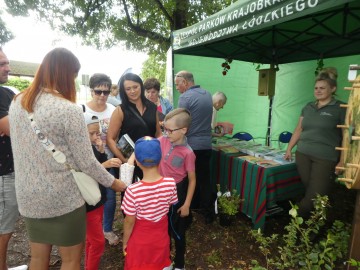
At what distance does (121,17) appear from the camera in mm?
9711

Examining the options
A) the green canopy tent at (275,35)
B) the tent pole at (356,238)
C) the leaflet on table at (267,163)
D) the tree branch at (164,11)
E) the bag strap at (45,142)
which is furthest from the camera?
the tree branch at (164,11)

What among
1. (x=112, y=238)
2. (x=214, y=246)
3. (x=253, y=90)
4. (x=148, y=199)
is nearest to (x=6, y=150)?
(x=148, y=199)

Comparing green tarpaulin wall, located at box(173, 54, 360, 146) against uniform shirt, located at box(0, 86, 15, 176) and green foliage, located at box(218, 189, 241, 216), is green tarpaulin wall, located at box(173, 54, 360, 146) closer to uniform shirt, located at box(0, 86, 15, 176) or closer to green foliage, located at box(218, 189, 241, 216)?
green foliage, located at box(218, 189, 241, 216)

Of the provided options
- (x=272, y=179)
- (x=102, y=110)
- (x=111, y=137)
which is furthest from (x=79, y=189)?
(x=272, y=179)

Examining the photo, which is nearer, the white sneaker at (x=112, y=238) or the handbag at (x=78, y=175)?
the handbag at (x=78, y=175)

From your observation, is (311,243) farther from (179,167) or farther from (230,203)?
(179,167)

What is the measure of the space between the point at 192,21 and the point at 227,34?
6.64m

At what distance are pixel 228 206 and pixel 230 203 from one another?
0.15 ft

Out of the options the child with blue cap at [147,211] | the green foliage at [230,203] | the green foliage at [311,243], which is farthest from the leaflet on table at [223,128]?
the child with blue cap at [147,211]

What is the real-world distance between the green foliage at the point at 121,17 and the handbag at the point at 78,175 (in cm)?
859

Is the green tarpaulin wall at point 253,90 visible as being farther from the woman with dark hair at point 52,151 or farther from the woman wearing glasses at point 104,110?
the woman with dark hair at point 52,151

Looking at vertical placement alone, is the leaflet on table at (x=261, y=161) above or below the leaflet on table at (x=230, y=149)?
below

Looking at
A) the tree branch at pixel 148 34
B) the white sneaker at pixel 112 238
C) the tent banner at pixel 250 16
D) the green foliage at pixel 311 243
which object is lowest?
the white sneaker at pixel 112 238

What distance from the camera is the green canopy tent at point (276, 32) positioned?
2399mm
